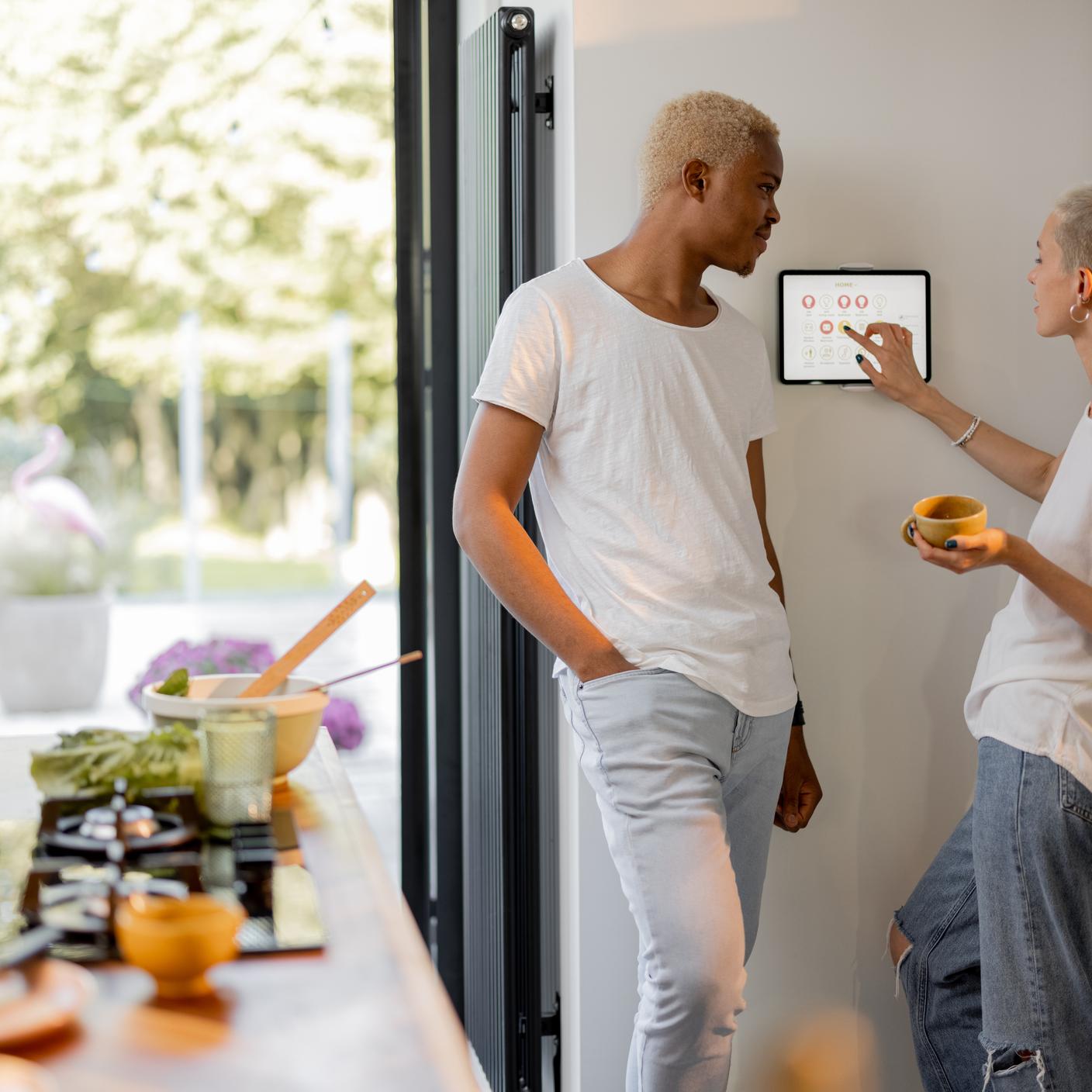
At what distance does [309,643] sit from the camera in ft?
4.67

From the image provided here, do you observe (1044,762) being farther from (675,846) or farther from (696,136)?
(696,136)

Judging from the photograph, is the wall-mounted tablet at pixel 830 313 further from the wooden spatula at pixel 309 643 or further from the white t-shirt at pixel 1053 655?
the wooden spatula at pixel 309 643

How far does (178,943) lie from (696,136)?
126cm

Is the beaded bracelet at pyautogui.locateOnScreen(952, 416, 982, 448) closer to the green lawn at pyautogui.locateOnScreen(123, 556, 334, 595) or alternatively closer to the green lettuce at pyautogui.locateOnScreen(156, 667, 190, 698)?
the green lettuce at pyautogui.locateOnScreen(156, 667, 190, 698)

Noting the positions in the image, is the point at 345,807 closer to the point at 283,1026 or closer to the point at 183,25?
the point at 283,1026

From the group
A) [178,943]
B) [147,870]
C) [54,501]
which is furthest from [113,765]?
[54,501]

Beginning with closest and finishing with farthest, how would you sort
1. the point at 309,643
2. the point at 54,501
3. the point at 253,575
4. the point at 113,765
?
the point at 113,765, the point at 309,643, the point at 54,501, the point at 253,575

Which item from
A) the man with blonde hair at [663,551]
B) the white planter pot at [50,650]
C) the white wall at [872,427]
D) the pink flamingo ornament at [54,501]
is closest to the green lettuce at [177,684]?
the man with blonde hair at [663,551]

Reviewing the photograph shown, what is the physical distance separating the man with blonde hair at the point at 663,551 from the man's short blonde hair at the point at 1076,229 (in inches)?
15.5

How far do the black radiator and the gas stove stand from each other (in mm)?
1048

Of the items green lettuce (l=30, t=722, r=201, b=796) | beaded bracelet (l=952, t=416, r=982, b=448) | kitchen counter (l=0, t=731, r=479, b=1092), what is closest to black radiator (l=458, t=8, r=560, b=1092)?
beaded bracelet (l=952, t=416, r=982, b=448)

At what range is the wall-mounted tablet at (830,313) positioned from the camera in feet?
6.40

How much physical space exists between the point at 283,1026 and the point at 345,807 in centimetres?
51

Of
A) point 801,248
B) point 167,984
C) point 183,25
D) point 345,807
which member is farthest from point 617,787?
point 183,25
